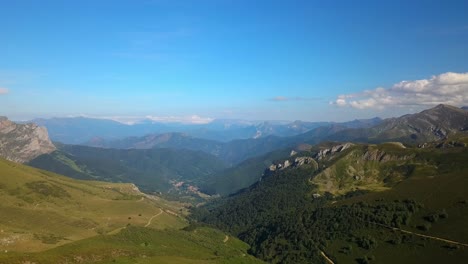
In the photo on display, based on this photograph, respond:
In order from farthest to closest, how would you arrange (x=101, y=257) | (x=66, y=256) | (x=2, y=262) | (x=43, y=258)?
(x=101, y=257) → (x=66, y=256) → (x=43, y=258) → (x=2, y=262)

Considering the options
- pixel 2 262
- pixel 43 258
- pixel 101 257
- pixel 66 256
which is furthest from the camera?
pixel 101 257

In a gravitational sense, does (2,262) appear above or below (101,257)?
above

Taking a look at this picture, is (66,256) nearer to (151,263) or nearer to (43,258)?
(43,258)

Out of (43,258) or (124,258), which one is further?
(124,258)

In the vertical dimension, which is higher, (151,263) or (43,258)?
(43,258)

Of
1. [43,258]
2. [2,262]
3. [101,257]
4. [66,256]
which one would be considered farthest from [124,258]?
[2,262]

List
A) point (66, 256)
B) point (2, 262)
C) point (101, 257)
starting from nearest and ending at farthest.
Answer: point (2, 262) < point (66, 256) < point (101, 257)

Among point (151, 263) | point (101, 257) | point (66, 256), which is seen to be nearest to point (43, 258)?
point (66, 256)

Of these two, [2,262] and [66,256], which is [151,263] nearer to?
[66,256]

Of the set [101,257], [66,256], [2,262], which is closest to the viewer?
[2,262]
